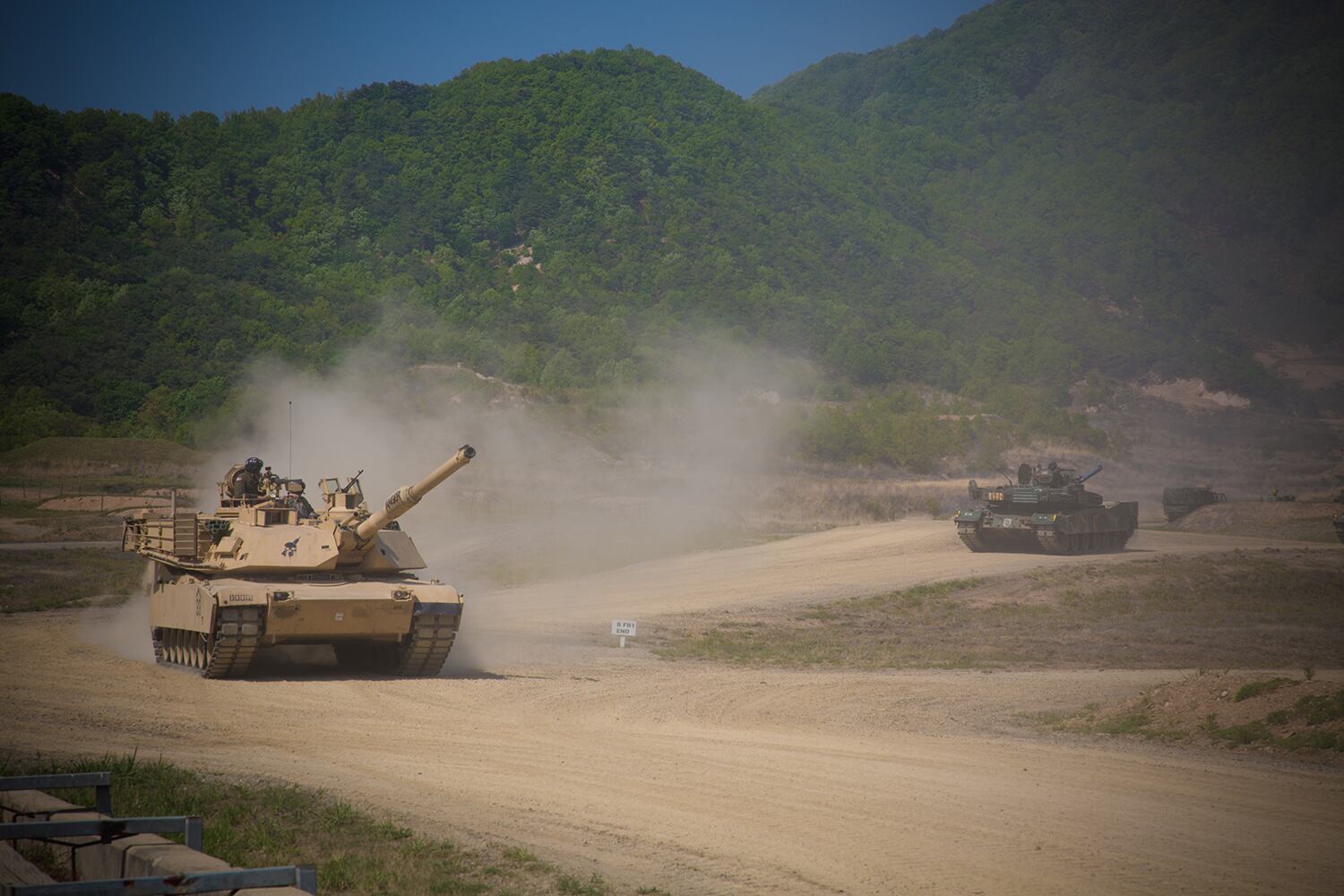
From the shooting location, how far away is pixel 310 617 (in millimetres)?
19516

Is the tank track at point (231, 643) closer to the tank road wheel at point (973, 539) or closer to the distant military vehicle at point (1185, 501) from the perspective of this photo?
the tank road wheel at point (973, 539)

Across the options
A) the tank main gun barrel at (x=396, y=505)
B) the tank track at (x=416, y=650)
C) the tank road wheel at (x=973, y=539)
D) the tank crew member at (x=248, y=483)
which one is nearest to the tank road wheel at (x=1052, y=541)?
the tank road wheel at (x=973, y=539)

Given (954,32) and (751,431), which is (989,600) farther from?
(954,32)

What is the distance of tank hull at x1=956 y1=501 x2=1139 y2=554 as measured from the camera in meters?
39.6

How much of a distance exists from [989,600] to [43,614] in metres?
21.3

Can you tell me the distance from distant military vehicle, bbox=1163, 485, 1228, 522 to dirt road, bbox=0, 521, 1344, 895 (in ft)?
111

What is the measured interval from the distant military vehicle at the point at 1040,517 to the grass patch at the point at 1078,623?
2.78 metres

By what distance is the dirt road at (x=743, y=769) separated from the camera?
1014cm

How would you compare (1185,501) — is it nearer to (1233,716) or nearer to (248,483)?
(1233,716)

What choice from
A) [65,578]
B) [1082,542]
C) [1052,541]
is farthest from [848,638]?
[65,578]

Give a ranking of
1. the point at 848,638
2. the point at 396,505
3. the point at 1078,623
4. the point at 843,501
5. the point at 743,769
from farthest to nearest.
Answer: the point at 843,501 → the point at 1078,623 → the point at 848,638 → the point at 396,505 → the point at 743,769

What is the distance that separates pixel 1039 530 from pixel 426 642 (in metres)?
23.6

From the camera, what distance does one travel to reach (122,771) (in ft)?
38.9

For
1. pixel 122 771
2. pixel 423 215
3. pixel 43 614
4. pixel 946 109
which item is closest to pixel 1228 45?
pixel 946 109
